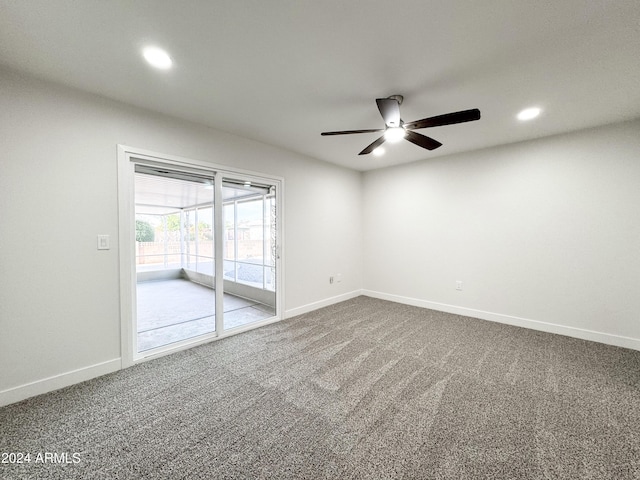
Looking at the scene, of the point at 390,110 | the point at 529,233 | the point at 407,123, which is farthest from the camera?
the point at 529,233

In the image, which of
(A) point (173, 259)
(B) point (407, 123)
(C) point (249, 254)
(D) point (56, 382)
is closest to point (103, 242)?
(D) point (56, 382)

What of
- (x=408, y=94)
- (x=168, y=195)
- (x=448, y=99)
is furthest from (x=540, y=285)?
(x=168, y=195)

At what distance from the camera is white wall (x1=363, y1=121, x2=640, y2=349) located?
2.96 metres

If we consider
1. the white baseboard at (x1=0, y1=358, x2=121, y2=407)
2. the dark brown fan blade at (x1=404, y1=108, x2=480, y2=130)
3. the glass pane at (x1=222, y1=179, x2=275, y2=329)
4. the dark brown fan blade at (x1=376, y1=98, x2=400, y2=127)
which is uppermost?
the dark brown fan blade at (x1=376, y1=98, x2=400, y2=127)

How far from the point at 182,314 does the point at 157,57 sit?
3626mm

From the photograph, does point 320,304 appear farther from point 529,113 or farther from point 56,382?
point 529,113

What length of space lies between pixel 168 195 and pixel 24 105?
4071 millimetres

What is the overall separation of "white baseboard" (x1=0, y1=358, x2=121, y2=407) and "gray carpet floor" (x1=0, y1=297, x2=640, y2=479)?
73mm

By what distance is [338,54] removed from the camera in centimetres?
184

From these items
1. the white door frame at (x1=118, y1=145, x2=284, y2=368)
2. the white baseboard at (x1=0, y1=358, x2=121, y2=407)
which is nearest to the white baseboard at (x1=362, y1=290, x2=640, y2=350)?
the white door frame at (x1=118, y1=145, x2=284, y2=368)

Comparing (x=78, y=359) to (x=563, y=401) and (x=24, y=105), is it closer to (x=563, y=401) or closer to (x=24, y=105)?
(x=24, y=105)

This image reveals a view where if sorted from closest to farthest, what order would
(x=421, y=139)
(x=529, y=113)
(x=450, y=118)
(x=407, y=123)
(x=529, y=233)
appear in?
(x=450, y=118)
(x=407, y=123)
(x=421, y=139)
(x=529, y=113)
(x=529, y=233)

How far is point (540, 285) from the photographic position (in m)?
3.45

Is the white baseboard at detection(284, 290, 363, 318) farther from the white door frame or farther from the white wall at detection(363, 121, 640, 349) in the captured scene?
the white door frame
